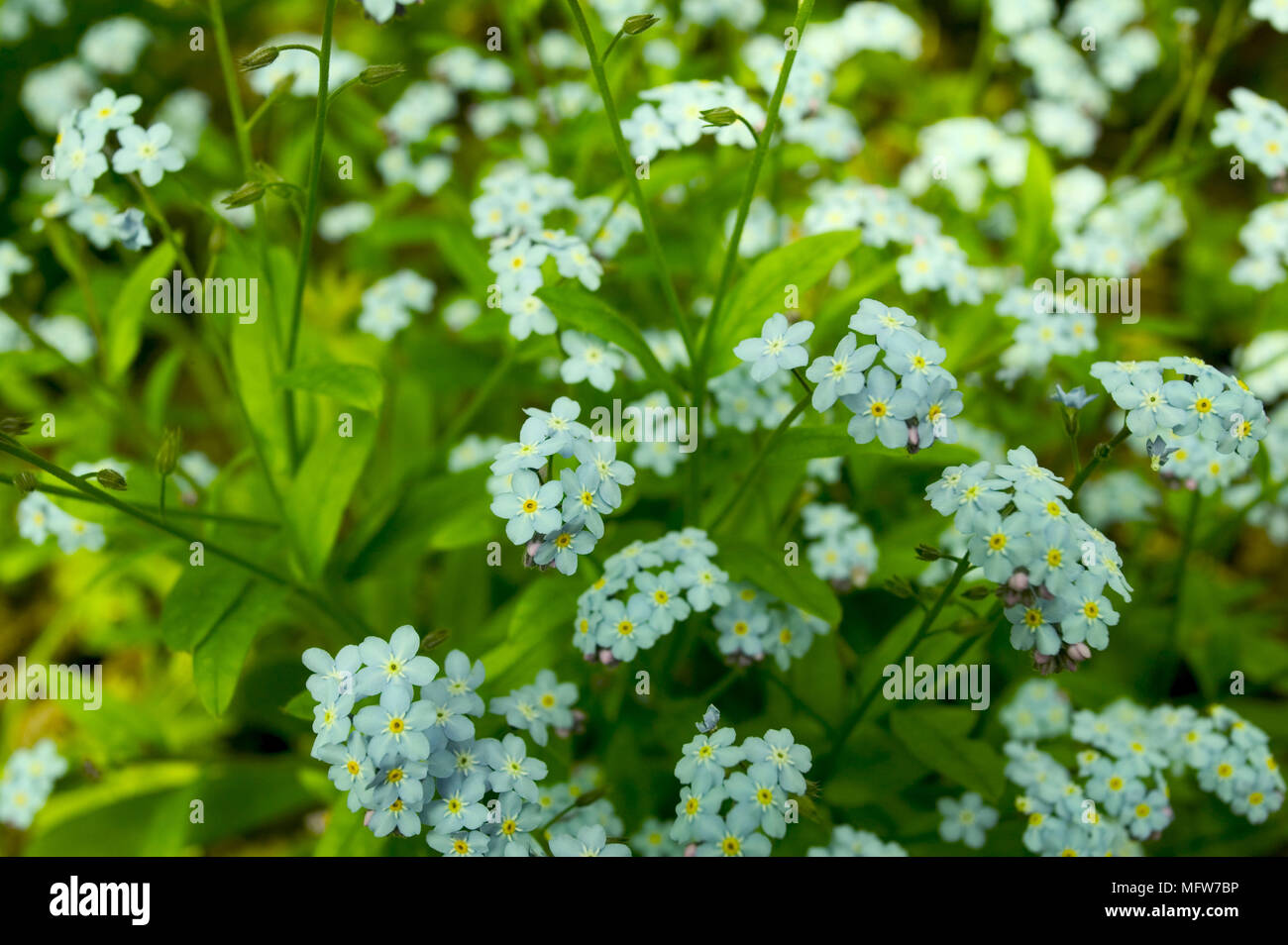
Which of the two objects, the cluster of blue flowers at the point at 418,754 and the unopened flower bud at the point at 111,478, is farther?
the unopened flower bud at the point at 111,478

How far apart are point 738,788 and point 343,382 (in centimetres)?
134

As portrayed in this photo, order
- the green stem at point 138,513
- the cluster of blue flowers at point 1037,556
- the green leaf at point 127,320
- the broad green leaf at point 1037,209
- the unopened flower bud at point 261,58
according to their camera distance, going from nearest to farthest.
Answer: the cluster of blue flowers at point 1037,556
the green stem at point 138,513
the unopened flower bud at point 261,58
the green leaf at point 127,320
the broad green leaf at point 1037,209

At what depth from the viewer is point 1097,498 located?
12.3ft

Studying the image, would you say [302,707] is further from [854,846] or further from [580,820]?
[854,846]

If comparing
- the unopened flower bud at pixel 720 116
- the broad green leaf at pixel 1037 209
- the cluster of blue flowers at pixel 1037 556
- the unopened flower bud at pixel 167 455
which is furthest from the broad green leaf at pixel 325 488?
the broad green leaf at pixel 1037 209

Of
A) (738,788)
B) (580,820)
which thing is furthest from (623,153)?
(580,820)

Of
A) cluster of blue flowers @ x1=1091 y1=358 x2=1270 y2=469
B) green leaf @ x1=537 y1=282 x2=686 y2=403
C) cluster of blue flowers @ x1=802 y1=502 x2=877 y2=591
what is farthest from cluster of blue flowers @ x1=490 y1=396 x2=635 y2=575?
cluster of blue flowers @ x1=1091 y1=358 x2=1270 y2=469

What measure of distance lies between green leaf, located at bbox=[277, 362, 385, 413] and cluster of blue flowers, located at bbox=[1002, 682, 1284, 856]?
1876 millimetres

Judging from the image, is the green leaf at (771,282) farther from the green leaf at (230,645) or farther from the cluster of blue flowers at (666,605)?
the green leaf at (230,645)

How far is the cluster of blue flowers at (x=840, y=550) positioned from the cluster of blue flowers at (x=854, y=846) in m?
0.67

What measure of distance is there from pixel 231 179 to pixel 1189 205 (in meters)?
4.61

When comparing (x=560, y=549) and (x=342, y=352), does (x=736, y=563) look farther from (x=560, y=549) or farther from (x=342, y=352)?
(x=342, y=352)

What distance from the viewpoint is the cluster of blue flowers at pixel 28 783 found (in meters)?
3.08

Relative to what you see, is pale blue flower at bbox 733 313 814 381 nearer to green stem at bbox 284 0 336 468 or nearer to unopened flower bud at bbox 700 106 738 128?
unopened flower bud at bbox 700 106 738 128
